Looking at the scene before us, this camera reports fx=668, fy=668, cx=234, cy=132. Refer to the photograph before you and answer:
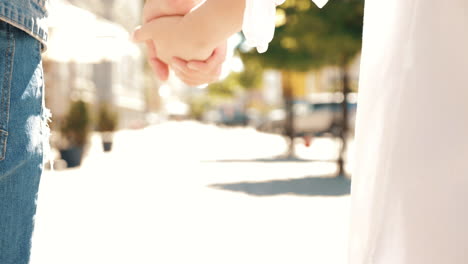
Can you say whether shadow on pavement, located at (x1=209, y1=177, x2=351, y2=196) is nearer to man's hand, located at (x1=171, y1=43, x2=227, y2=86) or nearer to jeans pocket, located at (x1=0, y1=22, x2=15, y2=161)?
man's hand, located at (x1=171, y1=43, x2=227, y2=86)

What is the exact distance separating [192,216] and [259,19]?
5245 millimetres

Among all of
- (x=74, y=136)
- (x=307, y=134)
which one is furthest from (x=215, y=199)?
(x=307, y=134)

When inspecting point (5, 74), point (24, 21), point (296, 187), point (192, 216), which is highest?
point (24, 21)

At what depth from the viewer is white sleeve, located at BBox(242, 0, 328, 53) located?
4.20ft

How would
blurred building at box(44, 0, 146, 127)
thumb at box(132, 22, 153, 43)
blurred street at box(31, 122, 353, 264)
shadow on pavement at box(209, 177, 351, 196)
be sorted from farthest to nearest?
blurred building at box(44, 0, 146, 127)
shadow on pavement at box(209, 177, 351, 196)
blurred street at box(31, 122, 353, 264)
thumb at box(132, 22, 153, 43)

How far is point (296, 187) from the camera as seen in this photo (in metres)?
9.28

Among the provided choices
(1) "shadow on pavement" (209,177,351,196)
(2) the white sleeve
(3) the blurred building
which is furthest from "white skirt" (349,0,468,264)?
(1) "shadow on pavement" (209,177,351,196)

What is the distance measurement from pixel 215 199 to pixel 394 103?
21.8ft

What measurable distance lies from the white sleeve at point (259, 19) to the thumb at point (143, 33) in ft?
1.79

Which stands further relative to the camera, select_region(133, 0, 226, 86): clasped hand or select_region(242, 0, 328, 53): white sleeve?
select_region(133, 0, 226, 86): clasped hand

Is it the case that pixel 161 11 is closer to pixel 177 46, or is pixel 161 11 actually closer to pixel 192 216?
pixel 177 46

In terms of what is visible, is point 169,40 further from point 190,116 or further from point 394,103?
point 190,116

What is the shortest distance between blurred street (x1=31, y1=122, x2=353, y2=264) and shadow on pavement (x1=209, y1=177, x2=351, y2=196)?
14mm

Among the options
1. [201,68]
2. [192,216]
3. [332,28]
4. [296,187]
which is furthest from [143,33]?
[332,28]
